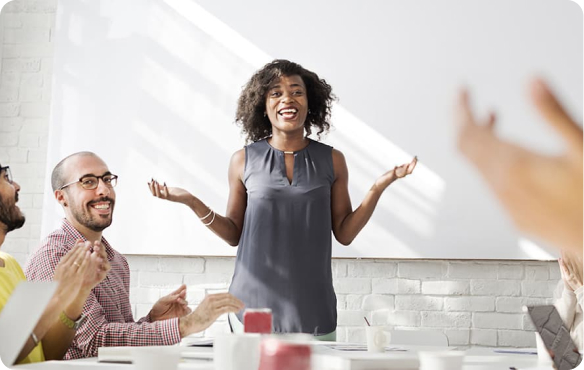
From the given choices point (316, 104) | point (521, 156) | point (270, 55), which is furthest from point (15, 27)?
point (521, 156)

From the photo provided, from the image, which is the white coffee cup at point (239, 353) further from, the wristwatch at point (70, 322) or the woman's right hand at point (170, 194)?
the woman's right hand at point (170, 194)

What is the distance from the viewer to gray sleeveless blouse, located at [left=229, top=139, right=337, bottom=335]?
2.28m

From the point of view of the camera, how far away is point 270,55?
129 inches

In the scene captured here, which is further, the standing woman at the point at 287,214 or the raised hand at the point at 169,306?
the standing woman at the point at 287,214

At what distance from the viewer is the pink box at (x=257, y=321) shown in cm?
157

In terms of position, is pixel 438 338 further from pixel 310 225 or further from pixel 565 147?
pixel 565 147

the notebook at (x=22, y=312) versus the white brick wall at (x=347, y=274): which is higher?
the white brick wall at (x=347, y=274)

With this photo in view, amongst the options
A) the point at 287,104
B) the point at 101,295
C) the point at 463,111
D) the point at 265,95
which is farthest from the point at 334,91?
the point at 463,111

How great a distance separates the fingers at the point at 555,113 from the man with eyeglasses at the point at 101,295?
3.94 feet

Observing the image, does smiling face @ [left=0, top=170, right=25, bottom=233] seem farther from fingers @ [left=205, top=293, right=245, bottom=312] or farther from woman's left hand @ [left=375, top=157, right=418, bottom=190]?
woman's left hand @ [left=375, top=157, right=418, bottom=190]

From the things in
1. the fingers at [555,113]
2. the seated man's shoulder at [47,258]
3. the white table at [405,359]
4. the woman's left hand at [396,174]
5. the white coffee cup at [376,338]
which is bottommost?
the white table at [405,359]

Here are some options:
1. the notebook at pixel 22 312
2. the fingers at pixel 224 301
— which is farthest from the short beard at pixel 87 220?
the notebook at pixel 22 312

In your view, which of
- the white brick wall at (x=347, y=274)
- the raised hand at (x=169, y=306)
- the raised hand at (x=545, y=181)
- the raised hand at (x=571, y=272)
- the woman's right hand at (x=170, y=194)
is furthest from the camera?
the white brick wall at (x=347, y=274)

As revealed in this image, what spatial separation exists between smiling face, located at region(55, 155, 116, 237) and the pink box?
0.64m
